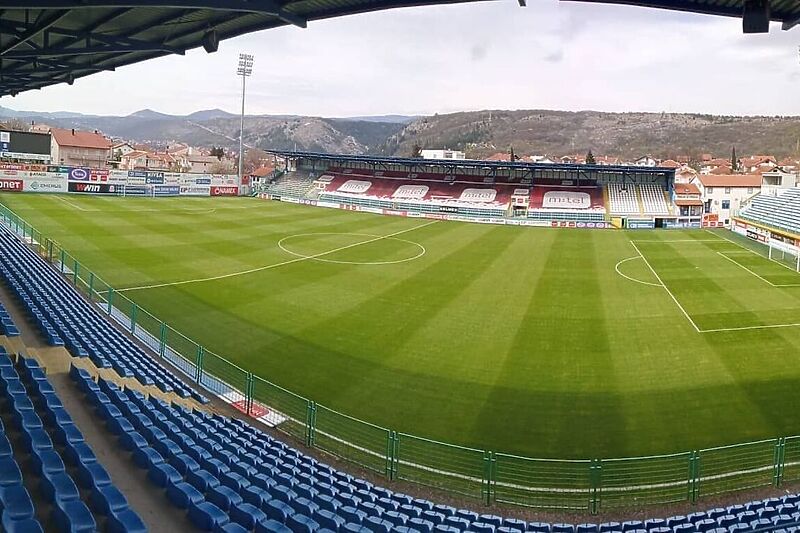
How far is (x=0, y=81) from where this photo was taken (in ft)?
68.9

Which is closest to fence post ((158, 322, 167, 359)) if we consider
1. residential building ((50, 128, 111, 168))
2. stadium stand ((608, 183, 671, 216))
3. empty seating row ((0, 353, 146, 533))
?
empty seating row ((0, 353, 146, 533))

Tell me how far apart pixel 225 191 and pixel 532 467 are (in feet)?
205

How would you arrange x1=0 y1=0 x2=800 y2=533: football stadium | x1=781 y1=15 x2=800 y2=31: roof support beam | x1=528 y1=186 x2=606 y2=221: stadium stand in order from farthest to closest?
x1=528 y1=186 x2=606 y2=221: stadium stand → x1=781 y1=15 x2=800 y2=31: roof support beam → x1=0 y1=0 x2=800 y2=533: football stadium

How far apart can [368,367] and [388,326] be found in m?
3.63

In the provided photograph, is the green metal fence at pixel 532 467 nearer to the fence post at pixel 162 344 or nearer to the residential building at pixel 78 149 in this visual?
the fence post at pixel 162 344

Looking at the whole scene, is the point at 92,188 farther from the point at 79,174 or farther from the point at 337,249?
the point at 337,249

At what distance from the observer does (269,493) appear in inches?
274

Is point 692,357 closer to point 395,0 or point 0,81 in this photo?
point 395,0

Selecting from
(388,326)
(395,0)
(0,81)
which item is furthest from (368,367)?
(0,81)

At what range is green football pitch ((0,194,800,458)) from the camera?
12.2 m

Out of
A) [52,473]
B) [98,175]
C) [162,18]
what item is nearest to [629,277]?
Answer: [162,18]

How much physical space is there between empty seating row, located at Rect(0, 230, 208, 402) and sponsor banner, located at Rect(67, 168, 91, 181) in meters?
39.9

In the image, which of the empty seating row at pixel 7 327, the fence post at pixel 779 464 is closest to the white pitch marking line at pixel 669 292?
the fence post at pixel 779 464

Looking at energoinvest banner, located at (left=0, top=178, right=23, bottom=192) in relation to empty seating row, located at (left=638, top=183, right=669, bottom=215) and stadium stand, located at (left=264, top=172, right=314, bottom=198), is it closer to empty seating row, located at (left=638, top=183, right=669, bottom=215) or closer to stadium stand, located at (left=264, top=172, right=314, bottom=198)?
stadium stand, located at (left=264, top=172, right=314, bottom=198)
